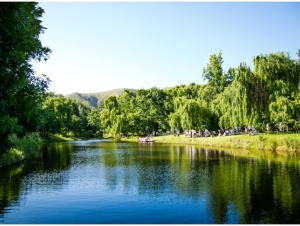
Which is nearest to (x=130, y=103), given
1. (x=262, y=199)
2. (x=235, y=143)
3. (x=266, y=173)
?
(x=235, y=143)

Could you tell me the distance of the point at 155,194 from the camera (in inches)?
638

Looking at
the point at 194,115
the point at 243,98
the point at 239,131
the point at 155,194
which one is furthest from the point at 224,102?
the point at 155,194

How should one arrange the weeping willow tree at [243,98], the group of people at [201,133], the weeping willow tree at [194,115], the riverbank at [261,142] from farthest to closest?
the group of people at [201,133] → the weeping willow tree at [194,115] → the weeping willow tree at [243,98] → the riverbank at [261,142]

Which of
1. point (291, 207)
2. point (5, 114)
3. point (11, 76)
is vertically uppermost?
point (11, 76)

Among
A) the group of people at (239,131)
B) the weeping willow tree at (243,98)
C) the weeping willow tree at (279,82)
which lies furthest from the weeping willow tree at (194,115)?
the weeping willow tree at (279,82)

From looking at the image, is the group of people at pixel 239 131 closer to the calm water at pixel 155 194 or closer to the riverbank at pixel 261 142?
the riverbank at pixel 261 142

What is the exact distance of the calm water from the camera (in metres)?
12.5

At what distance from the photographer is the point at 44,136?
6944 cm

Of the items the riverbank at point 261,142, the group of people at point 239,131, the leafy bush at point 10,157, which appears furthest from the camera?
the group of people at point 239,131

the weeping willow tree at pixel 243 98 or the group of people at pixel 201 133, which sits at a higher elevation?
the weeping willow tree at pixel 243 98

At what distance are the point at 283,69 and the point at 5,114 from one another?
3519 centimetres

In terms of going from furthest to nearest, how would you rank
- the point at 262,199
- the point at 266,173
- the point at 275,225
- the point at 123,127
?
the point at 123,127 → the point at 266,173 → the point at 262,199 → the point at 275,225

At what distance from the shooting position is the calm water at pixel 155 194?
1248 centimetres

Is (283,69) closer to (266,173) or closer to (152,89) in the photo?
(266,173)
